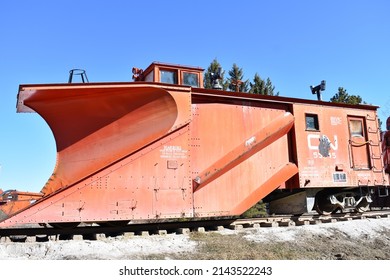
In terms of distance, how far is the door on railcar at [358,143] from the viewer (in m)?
11.5

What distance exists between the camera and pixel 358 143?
462 inches

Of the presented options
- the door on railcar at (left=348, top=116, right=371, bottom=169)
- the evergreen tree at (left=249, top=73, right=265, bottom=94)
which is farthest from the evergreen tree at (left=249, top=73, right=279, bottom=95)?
the door on railcar at (left=348, top=116, right=371, bottom=169)

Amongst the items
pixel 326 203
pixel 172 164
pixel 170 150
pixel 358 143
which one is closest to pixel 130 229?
pixel 172 164

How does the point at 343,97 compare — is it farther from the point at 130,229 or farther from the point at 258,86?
the point at 130,229

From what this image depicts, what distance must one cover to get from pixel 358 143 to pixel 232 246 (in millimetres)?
6623

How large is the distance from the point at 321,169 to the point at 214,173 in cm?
377

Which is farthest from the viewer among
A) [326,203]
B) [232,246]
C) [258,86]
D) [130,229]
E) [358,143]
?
[258,86]

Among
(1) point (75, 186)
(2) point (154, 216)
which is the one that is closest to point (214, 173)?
(2) point (154, 216)

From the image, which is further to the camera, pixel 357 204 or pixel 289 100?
pixel 357 204

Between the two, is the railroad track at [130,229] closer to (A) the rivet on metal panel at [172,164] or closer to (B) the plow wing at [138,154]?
(B) the plow wing at [138,154]

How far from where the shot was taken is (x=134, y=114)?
27.5ft

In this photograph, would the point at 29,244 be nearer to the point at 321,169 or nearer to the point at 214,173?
the point at 214,173
